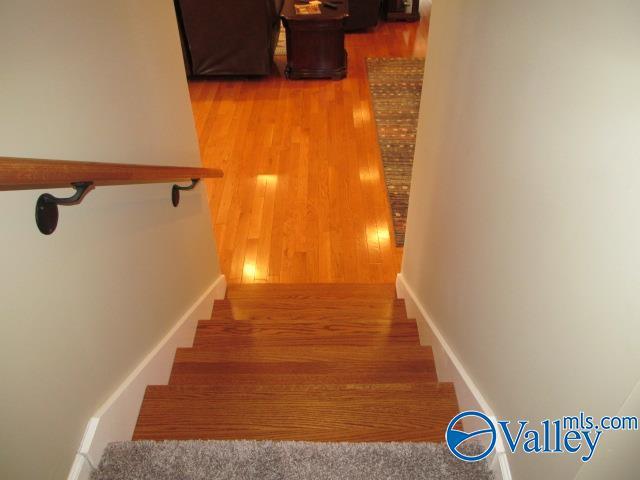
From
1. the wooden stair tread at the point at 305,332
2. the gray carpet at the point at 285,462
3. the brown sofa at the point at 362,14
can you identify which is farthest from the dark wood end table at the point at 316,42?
the gray carpet at the point at 285,462

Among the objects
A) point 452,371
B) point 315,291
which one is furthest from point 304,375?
point 315,291

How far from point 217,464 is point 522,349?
0.89 m

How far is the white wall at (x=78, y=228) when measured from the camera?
3.46ft

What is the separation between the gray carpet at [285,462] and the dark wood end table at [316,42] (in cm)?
476

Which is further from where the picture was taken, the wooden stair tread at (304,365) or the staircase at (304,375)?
the wooden stair tread at (304,365)

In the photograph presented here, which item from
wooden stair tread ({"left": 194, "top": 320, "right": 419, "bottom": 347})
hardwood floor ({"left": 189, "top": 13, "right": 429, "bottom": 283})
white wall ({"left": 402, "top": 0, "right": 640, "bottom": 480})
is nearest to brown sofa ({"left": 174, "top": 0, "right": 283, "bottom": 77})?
hardwood floor ({"left": 189, "top": 13, "right": 429, "bottom": 283})

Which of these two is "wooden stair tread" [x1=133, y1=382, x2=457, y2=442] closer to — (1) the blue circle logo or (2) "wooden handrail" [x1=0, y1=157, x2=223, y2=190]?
(1) the blue circle logo

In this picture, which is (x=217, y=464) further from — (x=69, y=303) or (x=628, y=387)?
(x=628, y=387)

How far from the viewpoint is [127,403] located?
1.54 m

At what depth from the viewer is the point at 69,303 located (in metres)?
1.28

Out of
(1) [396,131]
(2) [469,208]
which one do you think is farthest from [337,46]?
(2) [469,208]

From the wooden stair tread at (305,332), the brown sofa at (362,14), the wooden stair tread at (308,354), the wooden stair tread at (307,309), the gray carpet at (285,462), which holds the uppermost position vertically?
the gray carpet at (285,462)

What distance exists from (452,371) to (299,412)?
609 mm

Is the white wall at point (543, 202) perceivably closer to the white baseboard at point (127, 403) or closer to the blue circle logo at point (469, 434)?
the blue circle logo at point (469, 434)
